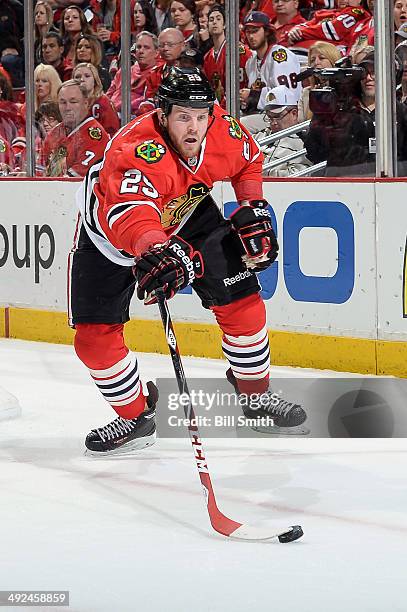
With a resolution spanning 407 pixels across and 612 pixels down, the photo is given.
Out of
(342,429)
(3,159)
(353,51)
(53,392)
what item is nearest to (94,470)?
(342,429)

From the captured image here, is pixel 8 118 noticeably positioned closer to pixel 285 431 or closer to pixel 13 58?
pixel 13 58

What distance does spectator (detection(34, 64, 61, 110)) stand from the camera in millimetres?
7043

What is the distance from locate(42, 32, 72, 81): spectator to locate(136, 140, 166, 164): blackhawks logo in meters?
3.47

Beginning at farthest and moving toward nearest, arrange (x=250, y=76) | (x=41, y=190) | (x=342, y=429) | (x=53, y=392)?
(x=41, y=190), (x=250, y=76), (x=53, y=392), (x=342, y=429)

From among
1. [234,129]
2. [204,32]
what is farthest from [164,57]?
[234,129]

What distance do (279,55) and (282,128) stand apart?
0.33 meters

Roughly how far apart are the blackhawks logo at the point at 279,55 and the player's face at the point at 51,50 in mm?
1547

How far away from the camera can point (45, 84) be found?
23.2 ft

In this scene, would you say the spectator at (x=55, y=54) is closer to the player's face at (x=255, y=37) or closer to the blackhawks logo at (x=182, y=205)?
the player's face at (x=255, y=37)

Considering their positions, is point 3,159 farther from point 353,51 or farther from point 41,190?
point 353,51

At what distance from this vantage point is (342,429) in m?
4.36

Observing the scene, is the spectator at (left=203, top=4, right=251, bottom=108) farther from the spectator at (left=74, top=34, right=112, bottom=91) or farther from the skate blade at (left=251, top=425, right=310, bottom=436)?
the skate blade at (left=251, top=425, right=310, bottom=436)

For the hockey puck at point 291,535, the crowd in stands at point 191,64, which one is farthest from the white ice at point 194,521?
the crowd in stands at point 191,64

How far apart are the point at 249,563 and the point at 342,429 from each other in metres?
1.59
